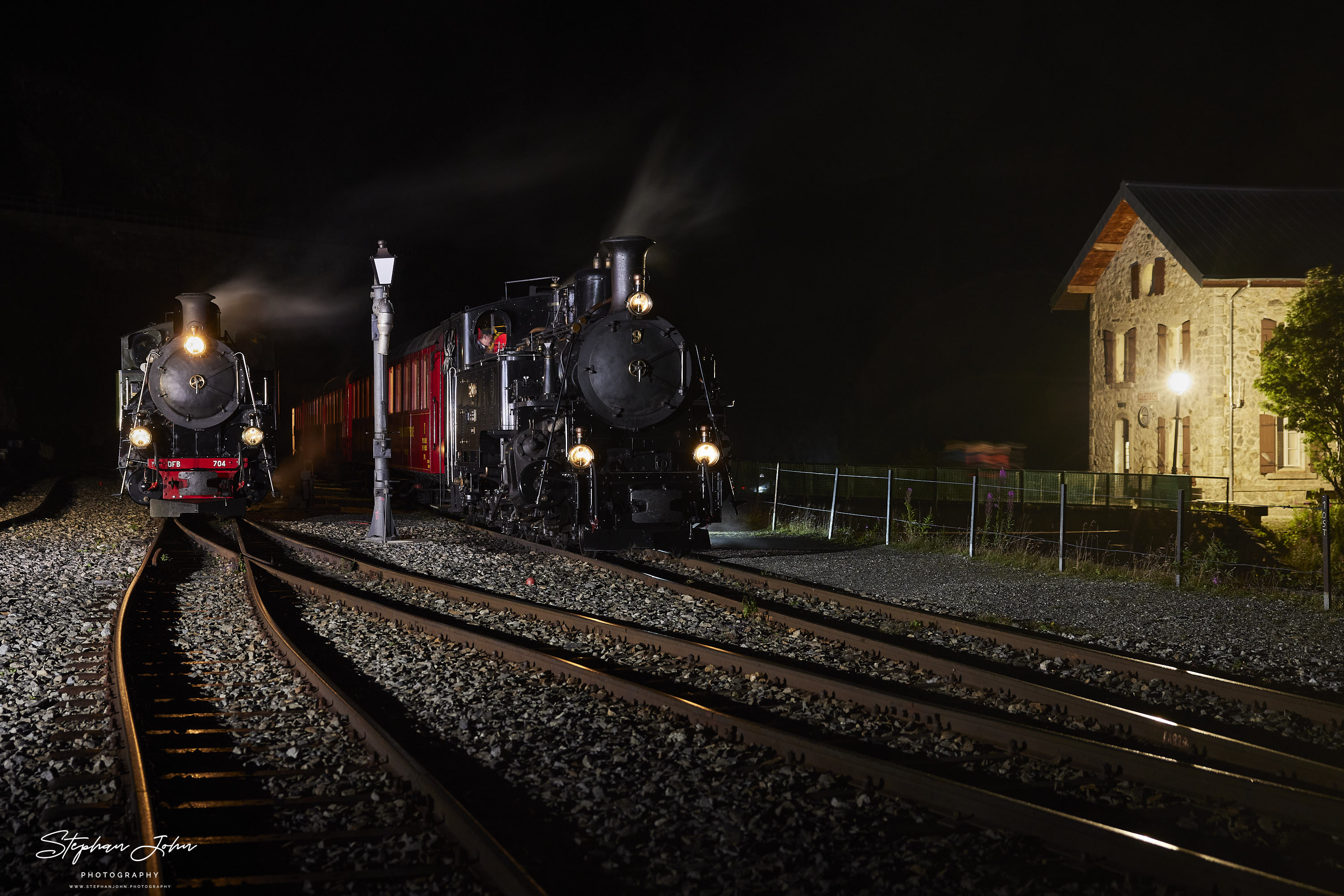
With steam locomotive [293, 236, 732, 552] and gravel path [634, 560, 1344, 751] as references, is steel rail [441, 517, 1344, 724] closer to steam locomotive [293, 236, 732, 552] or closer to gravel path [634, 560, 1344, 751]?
gravel path [634, 560, 1344, 751]

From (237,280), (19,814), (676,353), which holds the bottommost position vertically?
(19,814)

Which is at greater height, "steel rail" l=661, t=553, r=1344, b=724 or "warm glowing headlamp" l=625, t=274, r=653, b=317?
"warm glowing headlamp" l=625, t=274, r=653, b=317

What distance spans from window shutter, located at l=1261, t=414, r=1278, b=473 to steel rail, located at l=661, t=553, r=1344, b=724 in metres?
15.9

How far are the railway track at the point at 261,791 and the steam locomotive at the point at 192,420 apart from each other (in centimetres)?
1019

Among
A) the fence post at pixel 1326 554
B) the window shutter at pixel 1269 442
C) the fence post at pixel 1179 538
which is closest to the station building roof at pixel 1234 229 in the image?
the window shutter at pixel 1269 442

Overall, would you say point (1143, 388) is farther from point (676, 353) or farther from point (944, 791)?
point (944, 791)

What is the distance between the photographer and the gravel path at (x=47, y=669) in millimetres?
3688

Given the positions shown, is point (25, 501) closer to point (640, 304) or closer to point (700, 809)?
point (640, 304)

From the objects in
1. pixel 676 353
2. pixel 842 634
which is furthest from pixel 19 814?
pixel 676 353

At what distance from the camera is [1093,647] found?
6375 millimetres

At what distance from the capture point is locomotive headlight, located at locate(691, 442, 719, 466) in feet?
36.7

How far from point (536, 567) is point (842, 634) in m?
4.59

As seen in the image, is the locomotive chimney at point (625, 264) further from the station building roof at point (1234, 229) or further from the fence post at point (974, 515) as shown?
the station building roof at point (1234, 229)

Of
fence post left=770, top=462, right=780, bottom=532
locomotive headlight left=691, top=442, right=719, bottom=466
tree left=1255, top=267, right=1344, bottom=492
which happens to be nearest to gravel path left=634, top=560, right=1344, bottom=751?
locomotive headlight left=691, top=442, right=719, bottom=466
